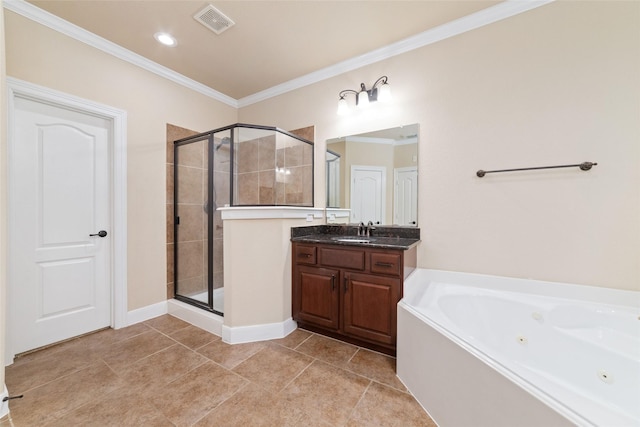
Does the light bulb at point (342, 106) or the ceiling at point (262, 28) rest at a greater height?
the ceiling at point (262, 28)

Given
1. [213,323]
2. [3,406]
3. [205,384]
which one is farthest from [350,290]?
[3,406]

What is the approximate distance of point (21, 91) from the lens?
1805 mm

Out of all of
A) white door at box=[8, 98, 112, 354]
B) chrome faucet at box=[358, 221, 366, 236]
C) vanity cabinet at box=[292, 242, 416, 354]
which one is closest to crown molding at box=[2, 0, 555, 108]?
white door at box=[8, 98, 112, 354]

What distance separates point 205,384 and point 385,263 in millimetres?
1472

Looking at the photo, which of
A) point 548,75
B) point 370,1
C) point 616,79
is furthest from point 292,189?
point 616,79

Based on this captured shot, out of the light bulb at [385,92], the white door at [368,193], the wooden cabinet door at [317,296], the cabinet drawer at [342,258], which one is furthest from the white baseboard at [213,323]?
the light bulb at [385,92]

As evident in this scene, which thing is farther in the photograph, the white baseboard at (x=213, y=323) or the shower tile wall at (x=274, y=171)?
the shower tile wall at (x=274, y=171)

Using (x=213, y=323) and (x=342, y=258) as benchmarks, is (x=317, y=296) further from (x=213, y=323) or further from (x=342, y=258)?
(x=213, y=323)

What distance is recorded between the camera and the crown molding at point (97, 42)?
182 centimetres

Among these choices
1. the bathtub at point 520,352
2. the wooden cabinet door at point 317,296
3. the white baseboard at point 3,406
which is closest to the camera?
the bathtub at point 520,352

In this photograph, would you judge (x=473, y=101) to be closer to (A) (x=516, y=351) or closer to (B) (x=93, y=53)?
(A) (x=516, y=351)

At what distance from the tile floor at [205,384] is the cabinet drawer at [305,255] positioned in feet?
2.24

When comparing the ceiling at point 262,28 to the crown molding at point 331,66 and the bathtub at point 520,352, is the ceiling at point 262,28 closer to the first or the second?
the crown molding at point 331,66

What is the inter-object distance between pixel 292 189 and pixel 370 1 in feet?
5.69
